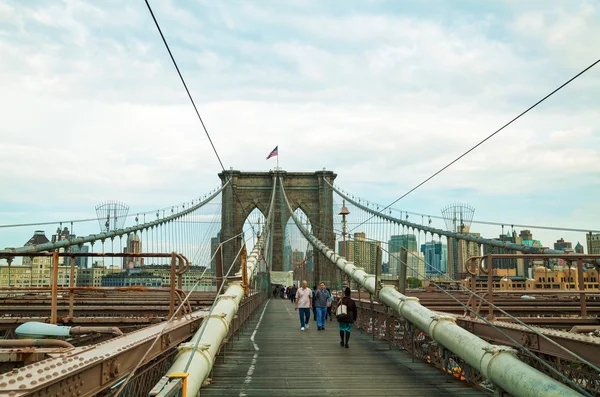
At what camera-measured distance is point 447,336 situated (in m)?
5.35

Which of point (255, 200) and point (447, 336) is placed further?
point (255, 200)

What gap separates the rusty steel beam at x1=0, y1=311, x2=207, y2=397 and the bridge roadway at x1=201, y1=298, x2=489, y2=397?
1828 mm

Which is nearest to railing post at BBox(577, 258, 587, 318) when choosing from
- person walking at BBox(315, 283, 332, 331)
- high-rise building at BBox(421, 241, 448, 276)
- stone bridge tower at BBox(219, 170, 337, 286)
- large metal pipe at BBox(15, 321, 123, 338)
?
large metal pipe at BBox(15, 321, 123, 338)

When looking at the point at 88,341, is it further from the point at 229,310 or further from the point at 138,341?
the point at 138,341

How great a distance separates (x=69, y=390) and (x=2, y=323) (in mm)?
5254

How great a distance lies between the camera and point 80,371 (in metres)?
3.02

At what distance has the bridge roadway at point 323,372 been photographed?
19.2 ft

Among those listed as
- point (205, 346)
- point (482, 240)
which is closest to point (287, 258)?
point (482, 240)

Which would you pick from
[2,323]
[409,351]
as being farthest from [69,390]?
[409,351]

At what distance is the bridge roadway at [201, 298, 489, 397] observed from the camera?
5.85 meters

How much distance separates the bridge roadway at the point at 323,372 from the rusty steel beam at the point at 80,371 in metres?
1.83

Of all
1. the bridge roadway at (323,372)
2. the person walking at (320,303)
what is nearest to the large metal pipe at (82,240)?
the bridge roadway at (323,372)

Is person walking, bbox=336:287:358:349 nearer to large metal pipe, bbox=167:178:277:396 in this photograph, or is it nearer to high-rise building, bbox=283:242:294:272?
large metal pipe, bbox=167:178:277:396

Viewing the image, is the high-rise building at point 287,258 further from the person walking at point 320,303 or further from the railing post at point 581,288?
the railing post at point 581,288
